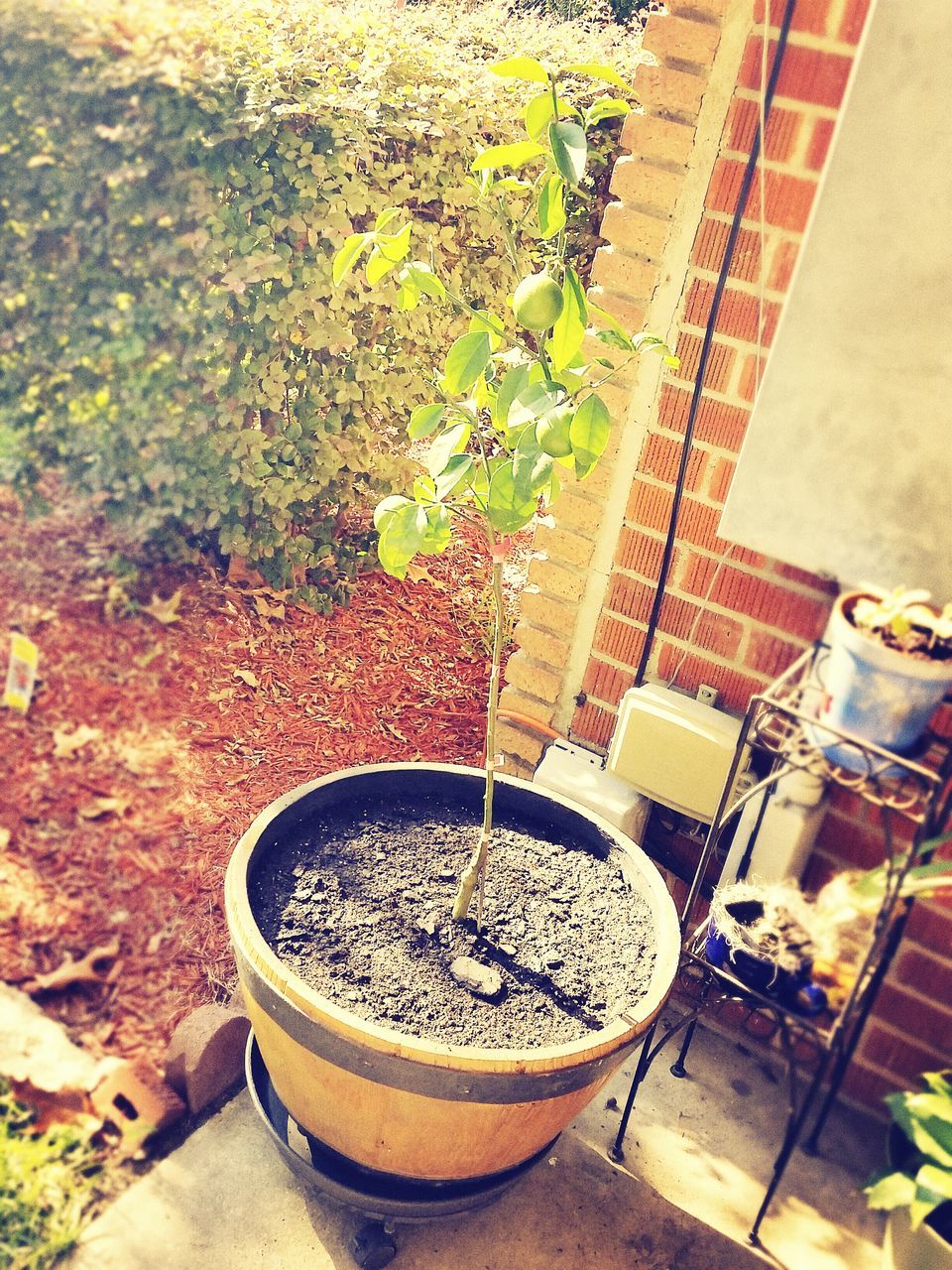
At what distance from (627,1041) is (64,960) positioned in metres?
1.57

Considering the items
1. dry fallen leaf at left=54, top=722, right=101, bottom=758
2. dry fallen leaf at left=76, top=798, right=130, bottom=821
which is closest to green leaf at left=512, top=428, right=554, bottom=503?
dry fallen leaf at left=76, top=798, right=130, bottom=821

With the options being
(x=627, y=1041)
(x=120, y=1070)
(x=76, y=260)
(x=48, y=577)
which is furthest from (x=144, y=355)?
(x=627, y=1041)

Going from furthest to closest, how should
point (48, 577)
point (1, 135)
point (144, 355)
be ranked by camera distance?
point (48, 577) < point (144, 355) < point (1, 135)

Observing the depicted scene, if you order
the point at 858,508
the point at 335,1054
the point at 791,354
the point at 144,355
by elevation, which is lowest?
the point at 335,1054

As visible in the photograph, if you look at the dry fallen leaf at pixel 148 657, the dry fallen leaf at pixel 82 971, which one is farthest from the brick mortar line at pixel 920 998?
the dry fallen leaf at pixel 148 657

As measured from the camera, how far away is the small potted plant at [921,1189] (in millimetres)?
1745

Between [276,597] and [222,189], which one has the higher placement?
[222,189]

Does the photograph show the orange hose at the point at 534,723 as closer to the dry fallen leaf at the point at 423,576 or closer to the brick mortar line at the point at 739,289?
the brick mortar line at the point at 739,289

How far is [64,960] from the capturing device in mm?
2482

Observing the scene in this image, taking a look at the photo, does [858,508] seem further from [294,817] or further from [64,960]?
[64,960]

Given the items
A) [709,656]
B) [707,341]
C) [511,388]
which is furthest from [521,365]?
[709,656]

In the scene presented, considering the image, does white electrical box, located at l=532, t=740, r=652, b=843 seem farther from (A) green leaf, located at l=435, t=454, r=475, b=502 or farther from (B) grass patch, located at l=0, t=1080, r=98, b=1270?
(B) grass patch, located at l=0, t=1080, r=98, b=1270

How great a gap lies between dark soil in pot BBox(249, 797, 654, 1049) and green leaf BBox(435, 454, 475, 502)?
0.87m

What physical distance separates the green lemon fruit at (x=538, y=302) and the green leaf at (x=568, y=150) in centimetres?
14
